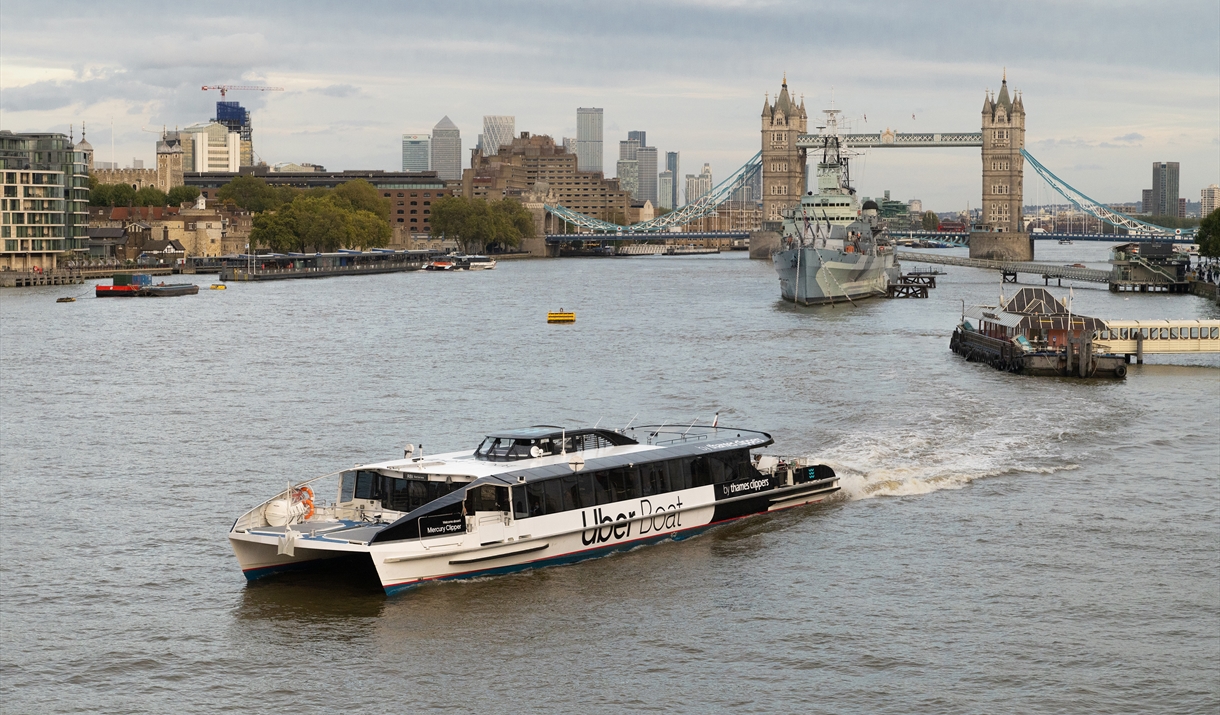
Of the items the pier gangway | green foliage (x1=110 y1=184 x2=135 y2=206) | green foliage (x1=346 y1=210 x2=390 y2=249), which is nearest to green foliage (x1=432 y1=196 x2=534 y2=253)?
green foliage (x1=346 y1=210 x2=390 y2=249)

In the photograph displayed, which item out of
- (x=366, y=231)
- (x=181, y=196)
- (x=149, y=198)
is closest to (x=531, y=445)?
(x=366, y=231)

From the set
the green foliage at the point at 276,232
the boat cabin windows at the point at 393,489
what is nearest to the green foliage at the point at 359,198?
the green foliage at the point at 276,232

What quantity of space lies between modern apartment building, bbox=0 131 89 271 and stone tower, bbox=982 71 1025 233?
121 metres

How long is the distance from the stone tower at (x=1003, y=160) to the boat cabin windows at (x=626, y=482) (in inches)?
6926

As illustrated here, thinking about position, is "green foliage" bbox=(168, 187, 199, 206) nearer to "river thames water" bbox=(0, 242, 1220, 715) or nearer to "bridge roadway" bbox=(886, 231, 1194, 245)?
"bridge roadway" bbox=(886, 231, 1194, 245)

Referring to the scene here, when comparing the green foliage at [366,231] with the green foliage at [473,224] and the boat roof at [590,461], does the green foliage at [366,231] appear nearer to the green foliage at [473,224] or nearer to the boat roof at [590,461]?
the green foliage at [473,224]

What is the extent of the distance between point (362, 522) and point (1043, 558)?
33.3ft

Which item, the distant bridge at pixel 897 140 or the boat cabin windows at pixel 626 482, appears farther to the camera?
the distant bridge at pixel 897 140

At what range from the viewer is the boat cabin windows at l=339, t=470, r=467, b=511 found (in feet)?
70.9

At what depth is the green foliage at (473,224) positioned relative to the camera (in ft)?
566

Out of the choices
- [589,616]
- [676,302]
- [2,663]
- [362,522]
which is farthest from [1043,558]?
[676,302]

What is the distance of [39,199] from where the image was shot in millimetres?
108312

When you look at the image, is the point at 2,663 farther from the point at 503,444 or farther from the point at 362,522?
the point at 503,444

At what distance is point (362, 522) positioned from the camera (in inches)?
837
